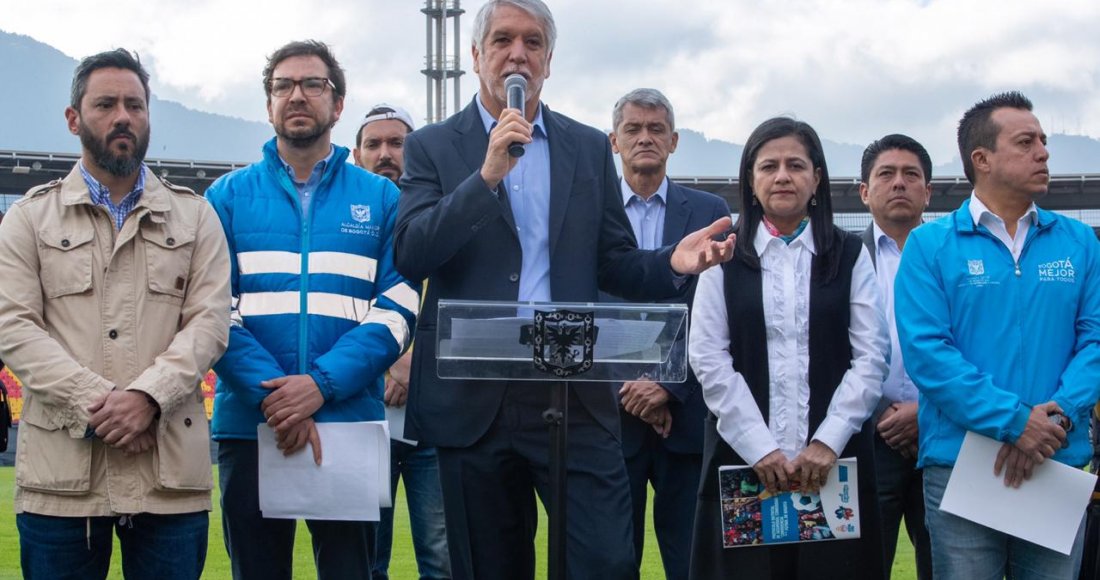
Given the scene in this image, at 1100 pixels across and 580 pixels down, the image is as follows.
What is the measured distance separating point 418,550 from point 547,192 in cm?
213

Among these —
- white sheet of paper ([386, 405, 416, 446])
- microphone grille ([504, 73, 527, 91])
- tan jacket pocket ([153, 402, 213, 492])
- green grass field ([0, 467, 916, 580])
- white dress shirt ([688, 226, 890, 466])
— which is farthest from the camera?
green grass field ([0, 467, 916, 580])

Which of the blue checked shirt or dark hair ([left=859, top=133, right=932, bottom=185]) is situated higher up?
dark hair ([left=859, top=133, right=932, bottom=185])

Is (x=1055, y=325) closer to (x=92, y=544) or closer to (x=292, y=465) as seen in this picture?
(x=292, y=465)

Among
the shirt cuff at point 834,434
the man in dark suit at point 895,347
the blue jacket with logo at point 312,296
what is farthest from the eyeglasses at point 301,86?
the man in dark suit at point 895,347

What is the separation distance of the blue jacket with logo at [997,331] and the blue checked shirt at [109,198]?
7.76 ft

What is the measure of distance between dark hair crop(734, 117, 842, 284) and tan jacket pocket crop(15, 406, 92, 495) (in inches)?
79.0

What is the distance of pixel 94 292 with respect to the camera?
10.8ft

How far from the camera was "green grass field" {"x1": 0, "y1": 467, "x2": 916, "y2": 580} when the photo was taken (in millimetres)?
6301

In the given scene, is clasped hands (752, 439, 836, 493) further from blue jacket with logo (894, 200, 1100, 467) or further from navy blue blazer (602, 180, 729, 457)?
navy blue blazer (602, 180, 729, 457)

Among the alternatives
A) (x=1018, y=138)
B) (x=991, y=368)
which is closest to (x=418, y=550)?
(x=991, y=368)

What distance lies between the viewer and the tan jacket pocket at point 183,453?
3.24 meters

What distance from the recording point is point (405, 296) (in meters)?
3.61

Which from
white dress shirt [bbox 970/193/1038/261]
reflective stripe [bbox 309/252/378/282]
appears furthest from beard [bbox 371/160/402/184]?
white dress shirt [bbox 970/193/1038/261]

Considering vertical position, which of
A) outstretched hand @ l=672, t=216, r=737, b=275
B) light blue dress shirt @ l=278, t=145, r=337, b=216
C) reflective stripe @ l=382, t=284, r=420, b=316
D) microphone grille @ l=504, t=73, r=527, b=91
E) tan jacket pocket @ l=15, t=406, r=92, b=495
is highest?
microphone grille @ l=504, t=73, r=527, b=91
